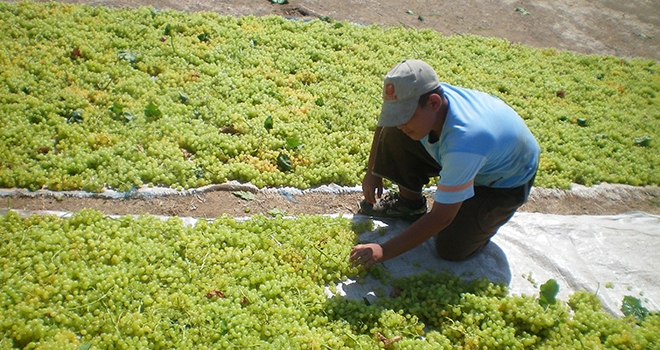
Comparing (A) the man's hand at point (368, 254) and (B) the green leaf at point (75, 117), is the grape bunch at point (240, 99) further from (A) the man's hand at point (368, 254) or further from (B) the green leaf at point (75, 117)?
(A) the man's hand at point (368, 254)

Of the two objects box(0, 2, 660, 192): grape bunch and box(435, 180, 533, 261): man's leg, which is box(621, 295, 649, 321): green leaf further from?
box(0, 2, 660, 192): grape bunch

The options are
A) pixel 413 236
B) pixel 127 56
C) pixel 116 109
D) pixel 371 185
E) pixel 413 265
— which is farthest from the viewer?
pixel 127 56

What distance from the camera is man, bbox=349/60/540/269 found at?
9.62 ft

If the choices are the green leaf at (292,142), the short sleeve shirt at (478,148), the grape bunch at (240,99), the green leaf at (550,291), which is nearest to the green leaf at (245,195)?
the grape bunch at (240,99)

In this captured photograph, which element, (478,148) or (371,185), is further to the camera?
(371,185)

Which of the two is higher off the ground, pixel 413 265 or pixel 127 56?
pixel 127 56

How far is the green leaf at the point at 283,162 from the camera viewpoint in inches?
171

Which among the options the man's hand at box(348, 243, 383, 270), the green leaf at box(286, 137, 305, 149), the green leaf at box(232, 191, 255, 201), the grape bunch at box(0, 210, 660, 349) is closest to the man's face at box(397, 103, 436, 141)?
the man's hand at box(348, 243, 383, 270)

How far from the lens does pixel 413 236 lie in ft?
10.0

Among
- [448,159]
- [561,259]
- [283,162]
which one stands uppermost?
[448,159]

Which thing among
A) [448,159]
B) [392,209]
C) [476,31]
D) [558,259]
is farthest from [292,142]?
[476,31]

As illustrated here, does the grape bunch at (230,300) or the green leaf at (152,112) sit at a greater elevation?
the green leaf at (152,112)

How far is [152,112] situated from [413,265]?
257 centimetres

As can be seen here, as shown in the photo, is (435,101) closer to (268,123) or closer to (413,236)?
(413,236)
